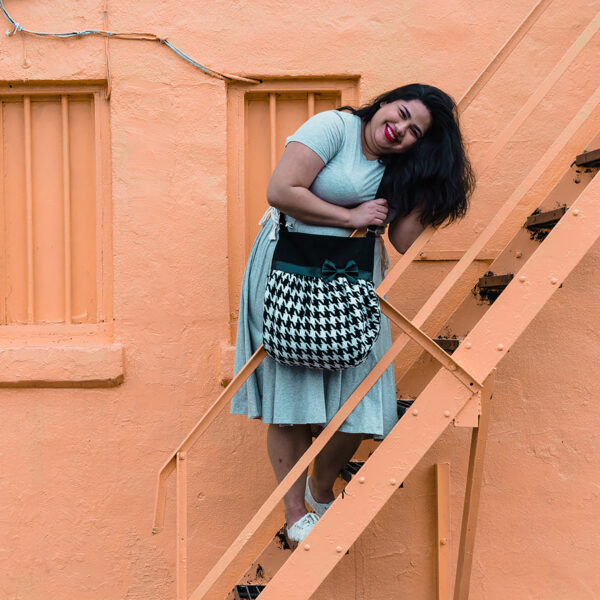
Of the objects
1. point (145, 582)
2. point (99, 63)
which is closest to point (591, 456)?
point (145, 582)

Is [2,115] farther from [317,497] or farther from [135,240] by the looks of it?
[317,497]

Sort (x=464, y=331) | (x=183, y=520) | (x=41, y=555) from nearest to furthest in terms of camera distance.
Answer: (x=183, y=520)
(x=464, y=331)
(x=41, y=555)

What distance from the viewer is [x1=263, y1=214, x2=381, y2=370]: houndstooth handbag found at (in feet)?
10.0

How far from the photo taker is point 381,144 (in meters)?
3.19

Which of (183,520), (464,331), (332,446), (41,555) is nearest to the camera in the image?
(183,520)

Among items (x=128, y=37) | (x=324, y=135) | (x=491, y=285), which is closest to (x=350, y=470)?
(x=491, y=285)

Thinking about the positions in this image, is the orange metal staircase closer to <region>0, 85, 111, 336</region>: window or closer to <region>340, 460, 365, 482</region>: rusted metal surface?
<region>340, 460, 365, 482</region>: rusted metal surface

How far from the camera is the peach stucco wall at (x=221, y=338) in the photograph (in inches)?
164

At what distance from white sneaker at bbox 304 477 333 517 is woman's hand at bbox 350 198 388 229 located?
1181 millimetres

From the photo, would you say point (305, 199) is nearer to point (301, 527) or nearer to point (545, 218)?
point (545, 218)

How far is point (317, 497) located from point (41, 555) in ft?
5.29

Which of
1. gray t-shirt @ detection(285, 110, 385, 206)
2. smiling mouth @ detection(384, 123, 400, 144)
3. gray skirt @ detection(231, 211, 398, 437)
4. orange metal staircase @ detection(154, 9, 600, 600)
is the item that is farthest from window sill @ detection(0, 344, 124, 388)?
smiling mouth @ detection(384, 123, 400, 144)

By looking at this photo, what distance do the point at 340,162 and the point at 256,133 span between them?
4.06ft

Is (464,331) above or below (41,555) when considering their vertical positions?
above
